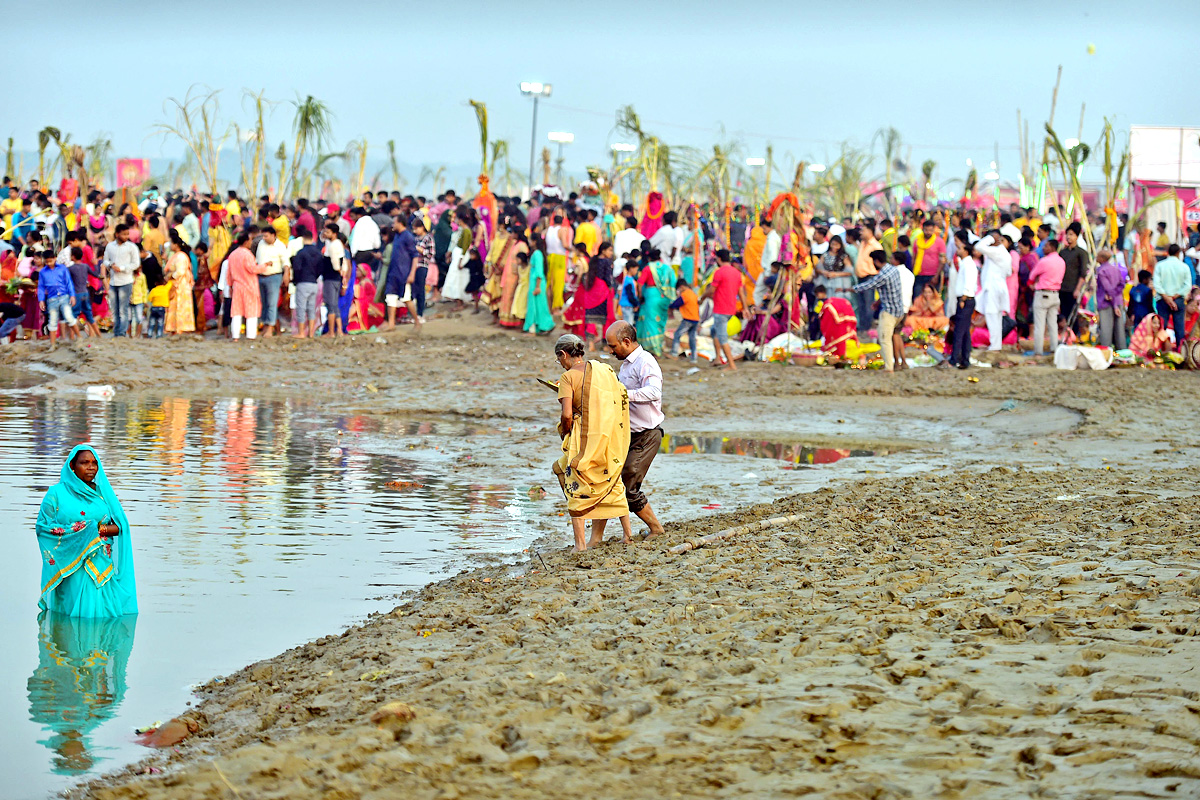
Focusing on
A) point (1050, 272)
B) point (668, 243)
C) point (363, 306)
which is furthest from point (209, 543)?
point (1050, 272)

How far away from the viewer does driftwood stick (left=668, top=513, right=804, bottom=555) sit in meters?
8.01

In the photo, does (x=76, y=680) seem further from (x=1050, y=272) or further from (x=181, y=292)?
(x=1050, y=272)

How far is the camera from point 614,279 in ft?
67.7

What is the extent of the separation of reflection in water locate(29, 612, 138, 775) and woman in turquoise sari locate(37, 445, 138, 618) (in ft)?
0.38

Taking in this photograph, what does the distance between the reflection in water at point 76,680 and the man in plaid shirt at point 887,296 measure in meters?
12.2

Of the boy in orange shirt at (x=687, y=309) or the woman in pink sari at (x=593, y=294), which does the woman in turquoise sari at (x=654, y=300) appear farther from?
the woman in pink sari at (x=593, y=294)

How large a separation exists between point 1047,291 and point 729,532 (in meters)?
12.1

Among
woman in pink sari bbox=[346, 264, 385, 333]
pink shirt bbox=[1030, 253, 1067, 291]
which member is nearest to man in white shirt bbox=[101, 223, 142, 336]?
woman in pink sari bbox=[346, 264, 385, 333]

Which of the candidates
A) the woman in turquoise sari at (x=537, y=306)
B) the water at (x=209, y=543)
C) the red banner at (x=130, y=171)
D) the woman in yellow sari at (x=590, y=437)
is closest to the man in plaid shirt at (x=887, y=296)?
the woman in turquoise sari at (x=537, y=306)

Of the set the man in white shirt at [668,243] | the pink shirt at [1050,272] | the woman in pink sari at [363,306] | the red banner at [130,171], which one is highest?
the red banner at [130,171]

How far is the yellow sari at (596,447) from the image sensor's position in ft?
26.2

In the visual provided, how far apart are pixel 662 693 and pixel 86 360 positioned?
577 inches

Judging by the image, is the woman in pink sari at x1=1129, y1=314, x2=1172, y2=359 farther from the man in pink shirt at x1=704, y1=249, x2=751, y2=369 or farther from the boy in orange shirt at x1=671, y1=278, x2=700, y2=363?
the boy in orange shirt at x1=671, y1=278, x2=700, y2=363

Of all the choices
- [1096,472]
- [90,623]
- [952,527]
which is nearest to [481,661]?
[90,623]
